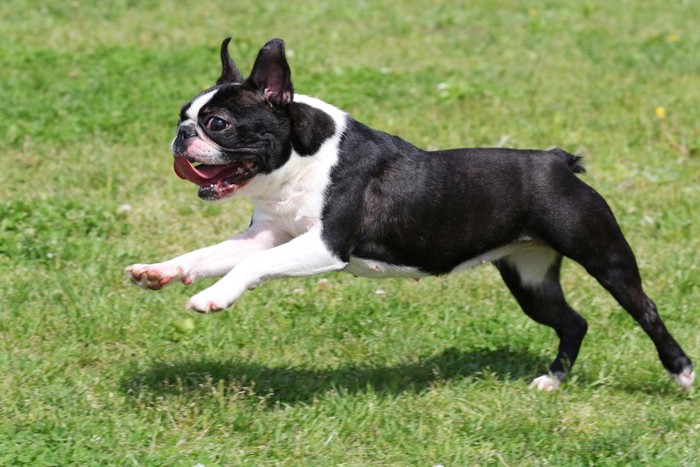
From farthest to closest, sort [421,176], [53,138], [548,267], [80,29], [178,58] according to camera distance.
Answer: [80,29] < [178,58] < [53,138] < [548,267] < [421,176]

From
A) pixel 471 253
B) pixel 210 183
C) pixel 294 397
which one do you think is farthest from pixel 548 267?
pixel 210 183

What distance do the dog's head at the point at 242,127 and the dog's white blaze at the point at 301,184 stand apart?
0.06 meters

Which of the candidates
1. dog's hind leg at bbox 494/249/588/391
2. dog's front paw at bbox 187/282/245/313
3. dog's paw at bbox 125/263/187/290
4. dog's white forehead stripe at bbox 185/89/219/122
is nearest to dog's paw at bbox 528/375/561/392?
dog's hind leg at bbox 494/249/588/391

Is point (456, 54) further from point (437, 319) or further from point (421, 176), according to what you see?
point (421, 176)

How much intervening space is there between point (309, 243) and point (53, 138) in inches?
182

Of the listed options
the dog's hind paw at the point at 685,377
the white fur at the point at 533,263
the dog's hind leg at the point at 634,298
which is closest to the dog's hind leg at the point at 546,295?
the white fur at the point at 533,263

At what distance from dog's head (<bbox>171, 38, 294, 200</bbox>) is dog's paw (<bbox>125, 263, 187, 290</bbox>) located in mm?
358

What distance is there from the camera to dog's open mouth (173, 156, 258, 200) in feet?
15.9

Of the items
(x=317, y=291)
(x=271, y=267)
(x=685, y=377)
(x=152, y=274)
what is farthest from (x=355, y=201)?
(x=685, y=377)

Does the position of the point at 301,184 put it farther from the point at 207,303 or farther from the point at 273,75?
the point at 207,303

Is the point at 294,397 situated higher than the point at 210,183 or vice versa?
the point at 210,183

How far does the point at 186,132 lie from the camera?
4.79 meters

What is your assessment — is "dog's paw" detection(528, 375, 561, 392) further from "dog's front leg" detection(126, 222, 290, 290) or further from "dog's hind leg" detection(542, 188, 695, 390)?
Answer: "dog's front leg" detection(126, 222, 290, 290)

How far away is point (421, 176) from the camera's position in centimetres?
512
